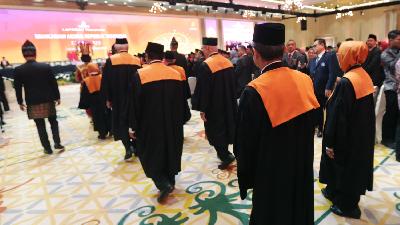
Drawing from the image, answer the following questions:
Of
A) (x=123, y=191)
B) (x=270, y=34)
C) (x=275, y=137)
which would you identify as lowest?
(x=123, y=191)

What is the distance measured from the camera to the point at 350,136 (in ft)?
7.80

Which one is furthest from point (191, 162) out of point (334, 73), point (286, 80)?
point (286, 80)

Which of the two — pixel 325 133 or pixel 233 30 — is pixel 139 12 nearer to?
pixel 233 30

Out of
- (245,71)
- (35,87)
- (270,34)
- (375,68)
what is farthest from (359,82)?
(35,87)

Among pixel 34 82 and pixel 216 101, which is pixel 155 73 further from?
pixel 34 82

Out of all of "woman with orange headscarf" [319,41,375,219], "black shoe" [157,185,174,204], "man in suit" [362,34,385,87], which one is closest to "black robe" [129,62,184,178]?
"black shoe" [157,185,174,204]

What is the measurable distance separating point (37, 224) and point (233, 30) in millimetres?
17590

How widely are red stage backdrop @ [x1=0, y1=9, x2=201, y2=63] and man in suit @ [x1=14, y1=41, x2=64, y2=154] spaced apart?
872 cm

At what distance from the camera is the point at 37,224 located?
2.80 metres

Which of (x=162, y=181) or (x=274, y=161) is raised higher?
(x=274, y=161)

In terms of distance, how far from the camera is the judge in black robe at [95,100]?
17.4 feet

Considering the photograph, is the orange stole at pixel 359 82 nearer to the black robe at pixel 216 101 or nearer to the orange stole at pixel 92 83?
the black robe at pixel 216 101

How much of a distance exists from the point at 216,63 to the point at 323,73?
6.26 feet

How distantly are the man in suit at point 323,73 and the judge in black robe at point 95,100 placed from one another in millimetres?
3479
